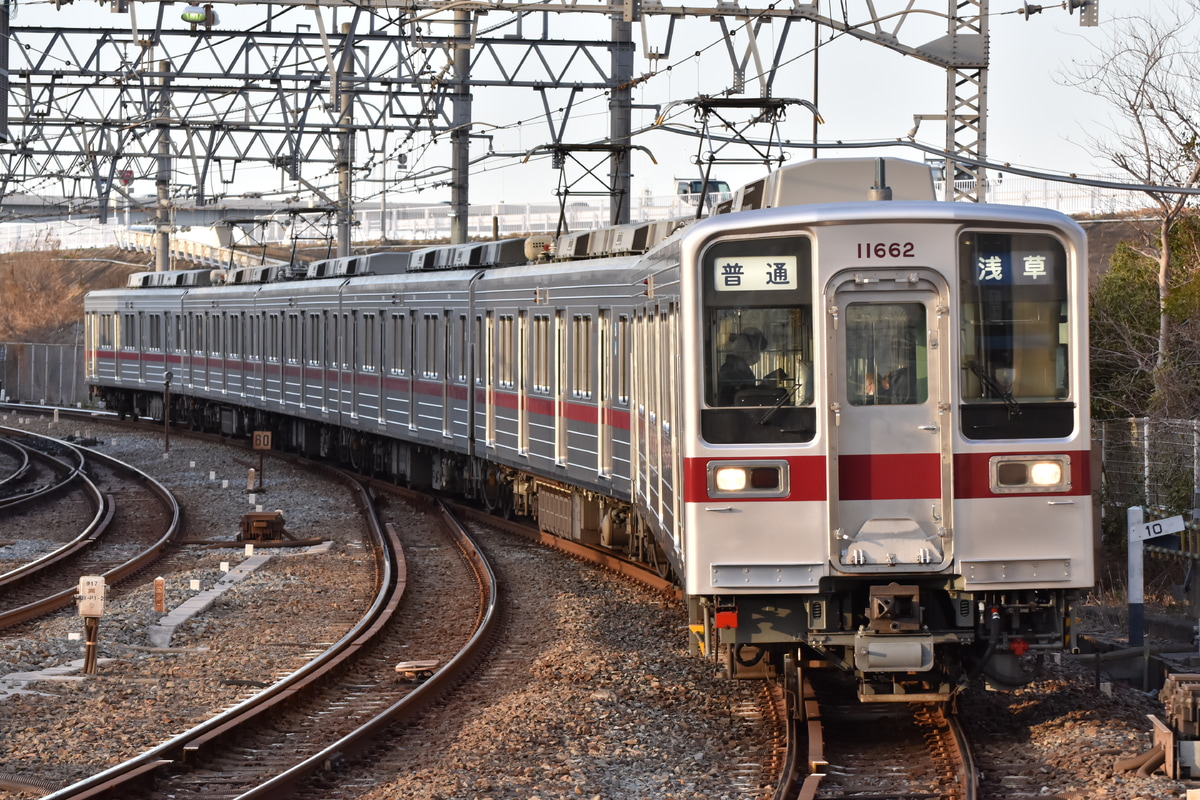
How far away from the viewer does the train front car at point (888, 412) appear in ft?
25.1

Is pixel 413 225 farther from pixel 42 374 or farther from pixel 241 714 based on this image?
pixel 241 714

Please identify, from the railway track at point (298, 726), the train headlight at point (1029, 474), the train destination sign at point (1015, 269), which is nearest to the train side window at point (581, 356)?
→ the railway track at point (298, 726)

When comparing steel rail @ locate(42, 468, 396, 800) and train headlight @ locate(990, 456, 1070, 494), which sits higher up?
train headlight @ locate(990, 456, 1070, 494)

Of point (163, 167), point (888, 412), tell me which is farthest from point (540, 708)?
point (163, 167)

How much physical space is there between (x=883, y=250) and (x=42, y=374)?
44032 mm

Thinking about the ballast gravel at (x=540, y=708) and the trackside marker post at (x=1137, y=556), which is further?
the trackside marker post at (x=1137, y=556)

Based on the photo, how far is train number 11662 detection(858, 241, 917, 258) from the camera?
767cm

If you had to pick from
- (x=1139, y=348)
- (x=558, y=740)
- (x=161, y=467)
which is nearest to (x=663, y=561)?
(x=558, y=740)

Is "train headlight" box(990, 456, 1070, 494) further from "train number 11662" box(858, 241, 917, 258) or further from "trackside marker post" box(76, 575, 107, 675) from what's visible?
"trackside marker post" box(76, 575, 107, 675)

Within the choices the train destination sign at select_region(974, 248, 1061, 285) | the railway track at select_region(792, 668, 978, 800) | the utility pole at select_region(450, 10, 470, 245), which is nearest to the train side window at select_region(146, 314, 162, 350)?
the utility pole at select_region(450, 10, 470, 245)

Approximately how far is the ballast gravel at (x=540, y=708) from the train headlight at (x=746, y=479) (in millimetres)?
1296

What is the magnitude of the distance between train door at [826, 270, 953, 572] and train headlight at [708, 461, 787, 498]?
0.81ft

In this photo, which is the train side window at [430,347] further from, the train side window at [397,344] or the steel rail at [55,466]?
the steel rail at [55,466]

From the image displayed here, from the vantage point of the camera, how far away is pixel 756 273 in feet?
25.4
